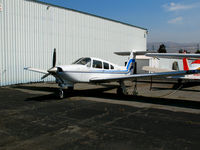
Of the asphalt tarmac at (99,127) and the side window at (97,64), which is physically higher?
the side window at (97,64)

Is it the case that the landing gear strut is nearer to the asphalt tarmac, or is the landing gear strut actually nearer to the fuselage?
the fuselage

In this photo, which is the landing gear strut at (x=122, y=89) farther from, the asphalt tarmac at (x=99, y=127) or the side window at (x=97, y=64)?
the asphalt tarmac at (x=99, y=127)

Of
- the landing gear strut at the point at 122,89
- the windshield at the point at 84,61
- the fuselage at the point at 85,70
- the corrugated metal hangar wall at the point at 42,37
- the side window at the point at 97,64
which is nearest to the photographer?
the fuselage at the point at 85,70

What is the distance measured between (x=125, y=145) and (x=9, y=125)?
3.61 metres

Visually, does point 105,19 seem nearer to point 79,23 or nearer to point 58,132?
point 79,23

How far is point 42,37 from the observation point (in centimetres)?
1930

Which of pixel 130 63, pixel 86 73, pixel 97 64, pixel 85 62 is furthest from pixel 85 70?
pixel 130 63

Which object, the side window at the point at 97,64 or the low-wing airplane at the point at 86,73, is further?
the side window at the point at 97,64

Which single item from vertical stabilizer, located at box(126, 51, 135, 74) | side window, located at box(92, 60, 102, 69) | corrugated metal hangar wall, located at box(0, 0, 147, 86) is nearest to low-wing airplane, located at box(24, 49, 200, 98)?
side window, located at box(92, 60, 102, 69)

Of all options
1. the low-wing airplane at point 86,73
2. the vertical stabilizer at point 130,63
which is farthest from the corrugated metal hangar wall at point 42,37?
the vertical stabilizer at point 130,63

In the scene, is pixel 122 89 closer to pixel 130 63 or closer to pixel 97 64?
pixel 97 64

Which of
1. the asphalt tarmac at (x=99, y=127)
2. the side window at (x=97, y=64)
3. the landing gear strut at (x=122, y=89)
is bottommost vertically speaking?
the asphalt tarmac at (x=99, y=127)

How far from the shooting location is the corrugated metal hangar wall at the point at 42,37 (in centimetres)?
1680

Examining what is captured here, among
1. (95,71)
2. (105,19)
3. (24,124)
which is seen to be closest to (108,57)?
(105,19)
